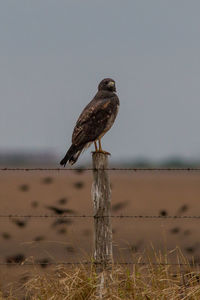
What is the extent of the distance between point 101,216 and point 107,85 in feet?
11.9

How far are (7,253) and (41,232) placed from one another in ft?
18.8

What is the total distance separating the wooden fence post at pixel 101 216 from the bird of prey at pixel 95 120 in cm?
188

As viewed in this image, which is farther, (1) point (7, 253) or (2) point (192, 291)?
(1) point (7, 253)

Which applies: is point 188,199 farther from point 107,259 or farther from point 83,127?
point 107,259

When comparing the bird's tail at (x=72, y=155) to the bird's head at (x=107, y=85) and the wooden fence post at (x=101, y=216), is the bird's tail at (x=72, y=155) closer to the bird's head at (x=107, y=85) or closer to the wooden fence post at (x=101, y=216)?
the bird's head at (x=107, y=85)

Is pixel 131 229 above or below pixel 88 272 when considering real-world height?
above

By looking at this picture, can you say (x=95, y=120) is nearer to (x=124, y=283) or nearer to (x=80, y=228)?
(x=124, y=283)

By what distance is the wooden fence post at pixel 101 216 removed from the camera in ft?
24.1

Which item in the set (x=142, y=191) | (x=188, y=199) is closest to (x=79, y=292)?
(x=188, y=199)

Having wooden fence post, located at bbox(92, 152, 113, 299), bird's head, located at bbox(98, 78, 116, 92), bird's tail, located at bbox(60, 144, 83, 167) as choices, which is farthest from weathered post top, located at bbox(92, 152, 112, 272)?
bird's head, located at bbox(98, 78, 116, 92)

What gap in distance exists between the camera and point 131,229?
21.9m

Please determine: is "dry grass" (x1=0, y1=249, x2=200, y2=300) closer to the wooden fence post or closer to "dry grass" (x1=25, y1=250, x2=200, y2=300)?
"dry grass" (x1=25, y1=250, x2=200, y2=300)

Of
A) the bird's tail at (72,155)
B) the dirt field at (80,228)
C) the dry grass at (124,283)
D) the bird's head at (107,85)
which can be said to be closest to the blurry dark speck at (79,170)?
the dirt field at (80,228)

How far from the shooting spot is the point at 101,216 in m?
7.38
